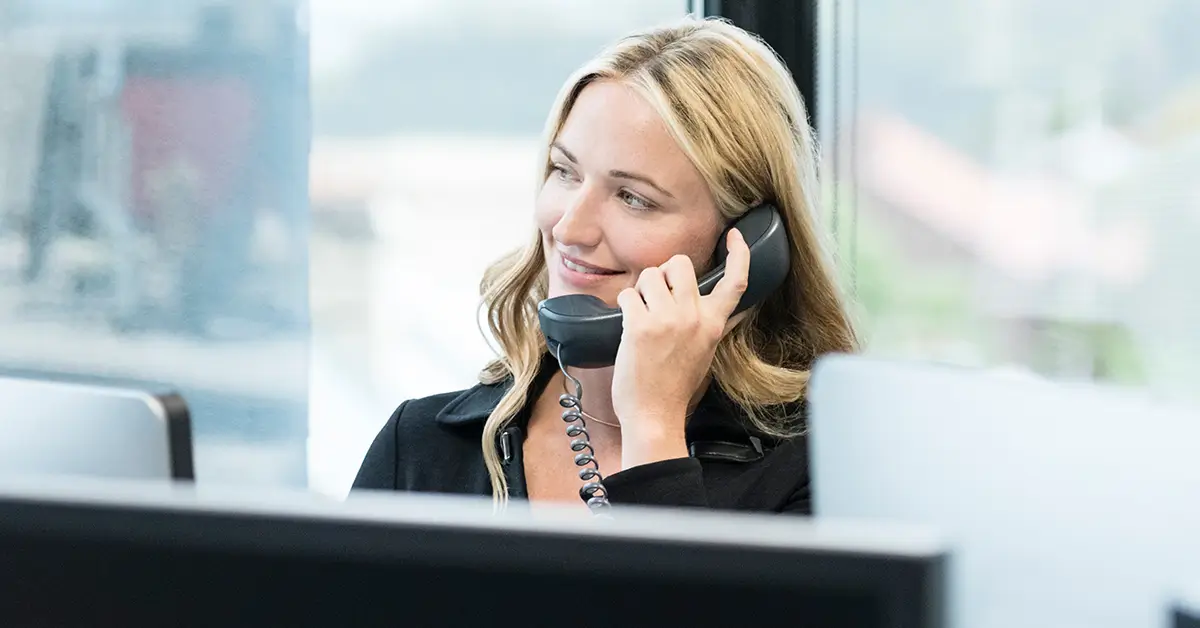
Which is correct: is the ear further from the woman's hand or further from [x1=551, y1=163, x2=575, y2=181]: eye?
[x1=551, y1=163, x2=575, y2=181]: eye

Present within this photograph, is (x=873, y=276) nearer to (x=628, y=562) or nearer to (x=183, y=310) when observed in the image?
(x=183, y=310)

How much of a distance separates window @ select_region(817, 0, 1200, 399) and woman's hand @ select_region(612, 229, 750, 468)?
474 millimetres

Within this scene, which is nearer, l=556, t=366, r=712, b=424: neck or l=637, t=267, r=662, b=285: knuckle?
l=637, t=267, r=662, b=285: knuckle

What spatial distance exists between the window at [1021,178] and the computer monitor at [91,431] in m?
1.46

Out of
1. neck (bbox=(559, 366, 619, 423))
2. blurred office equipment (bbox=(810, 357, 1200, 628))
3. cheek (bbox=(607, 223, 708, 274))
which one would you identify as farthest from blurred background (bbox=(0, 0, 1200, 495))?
blurred office equipment (bbox=(810, 357, 1200, 628))

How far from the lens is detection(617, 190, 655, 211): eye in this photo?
1.60 m

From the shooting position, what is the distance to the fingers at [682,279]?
1.58 meters

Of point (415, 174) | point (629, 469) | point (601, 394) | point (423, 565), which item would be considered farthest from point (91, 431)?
point (415, 174)

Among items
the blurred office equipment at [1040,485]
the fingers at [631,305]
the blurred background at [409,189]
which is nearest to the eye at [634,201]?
the fingers at [631,305]

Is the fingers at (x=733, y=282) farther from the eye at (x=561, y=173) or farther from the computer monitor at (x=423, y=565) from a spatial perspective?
the computer monitor at (x=423, y=565)

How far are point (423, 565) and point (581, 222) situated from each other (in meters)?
1.16

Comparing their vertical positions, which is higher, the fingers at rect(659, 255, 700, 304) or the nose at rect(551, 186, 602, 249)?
the nose at rect(551, 186, 602, 249)

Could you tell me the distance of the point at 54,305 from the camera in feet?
7.49

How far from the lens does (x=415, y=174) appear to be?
221 cm
